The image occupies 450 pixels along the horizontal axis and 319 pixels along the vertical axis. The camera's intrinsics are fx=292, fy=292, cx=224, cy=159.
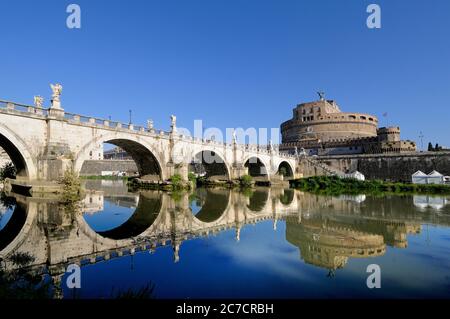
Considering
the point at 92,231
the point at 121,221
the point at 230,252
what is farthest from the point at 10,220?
the point at 230,252

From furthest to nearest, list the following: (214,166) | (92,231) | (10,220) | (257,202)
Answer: (214,166), (257,202), (10,220), (92,231)

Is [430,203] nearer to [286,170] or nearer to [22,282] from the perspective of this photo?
[22,282]

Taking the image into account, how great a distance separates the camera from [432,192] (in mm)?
33594

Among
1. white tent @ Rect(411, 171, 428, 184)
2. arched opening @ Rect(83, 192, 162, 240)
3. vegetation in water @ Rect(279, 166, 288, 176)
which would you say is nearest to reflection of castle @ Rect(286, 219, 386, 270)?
arched opening @ Rect(83, 192, 162, 240)

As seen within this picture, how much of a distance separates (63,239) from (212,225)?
646 cm

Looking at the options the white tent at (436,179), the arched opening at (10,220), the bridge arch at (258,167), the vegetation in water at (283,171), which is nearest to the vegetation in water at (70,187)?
the arched opening at (10,220)

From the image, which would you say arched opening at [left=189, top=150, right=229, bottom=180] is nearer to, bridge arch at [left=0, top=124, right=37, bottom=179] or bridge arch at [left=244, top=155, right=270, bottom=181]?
bridge arch at [left=244, top=155, right=270, bottom=181]

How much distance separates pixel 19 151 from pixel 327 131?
7569 centimetres

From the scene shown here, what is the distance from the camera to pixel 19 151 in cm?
2062

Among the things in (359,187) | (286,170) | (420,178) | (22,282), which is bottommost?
(359,187)

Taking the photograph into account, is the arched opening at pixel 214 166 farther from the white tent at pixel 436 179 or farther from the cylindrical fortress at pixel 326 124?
the cylindrical fortress at pixel 326 124

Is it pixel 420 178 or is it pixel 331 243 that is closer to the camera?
pixel 331 243

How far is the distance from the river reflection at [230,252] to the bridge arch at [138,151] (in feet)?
34.5
